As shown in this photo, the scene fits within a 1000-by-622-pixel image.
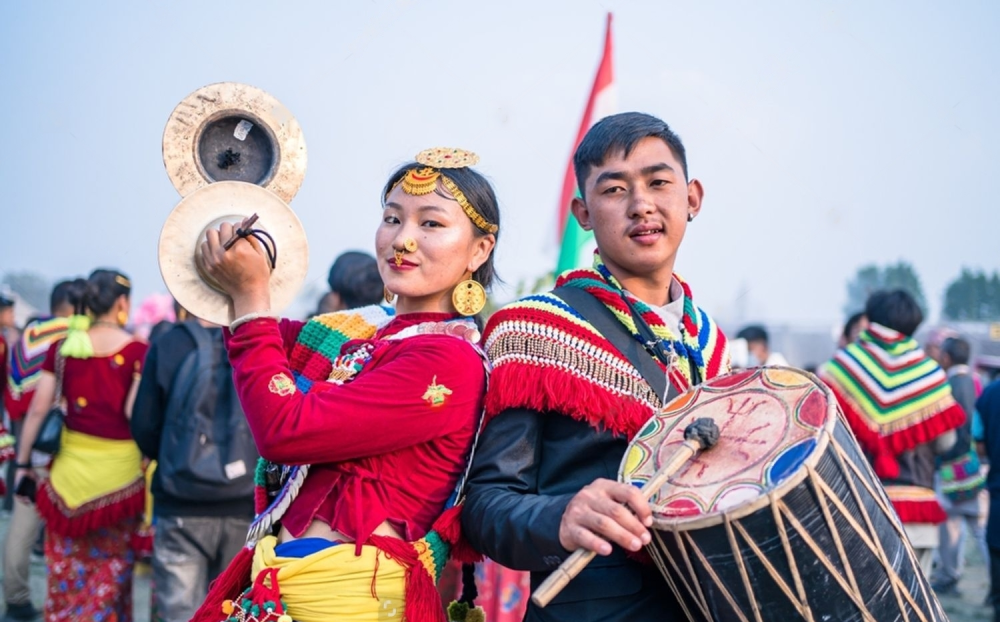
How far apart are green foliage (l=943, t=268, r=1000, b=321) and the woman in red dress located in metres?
20.9

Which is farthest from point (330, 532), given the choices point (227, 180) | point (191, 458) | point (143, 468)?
point (143, 468)

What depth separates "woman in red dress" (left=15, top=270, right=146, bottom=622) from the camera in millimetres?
5113

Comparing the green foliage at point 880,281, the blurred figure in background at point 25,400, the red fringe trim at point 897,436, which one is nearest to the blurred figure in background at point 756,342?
the red fringe trim at point 897,436

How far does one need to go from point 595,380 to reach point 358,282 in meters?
2.88

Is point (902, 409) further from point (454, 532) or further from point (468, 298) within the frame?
point (454, 532)

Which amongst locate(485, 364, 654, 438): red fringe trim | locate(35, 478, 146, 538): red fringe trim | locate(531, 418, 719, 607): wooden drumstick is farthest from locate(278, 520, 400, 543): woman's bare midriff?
locate(35, 478, 146, 538): red fringe trim

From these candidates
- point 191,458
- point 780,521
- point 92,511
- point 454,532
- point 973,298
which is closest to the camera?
point 780,521

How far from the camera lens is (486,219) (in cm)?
246

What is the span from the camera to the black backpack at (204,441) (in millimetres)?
4516

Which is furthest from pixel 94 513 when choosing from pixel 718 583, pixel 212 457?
pixel 718 583

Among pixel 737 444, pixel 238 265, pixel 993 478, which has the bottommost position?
pixel 993 478

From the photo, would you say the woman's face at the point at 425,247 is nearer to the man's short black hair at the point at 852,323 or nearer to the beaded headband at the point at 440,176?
the beaded headband at the point at 440,176

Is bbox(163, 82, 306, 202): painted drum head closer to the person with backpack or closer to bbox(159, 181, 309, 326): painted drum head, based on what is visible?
bbox(159, 181, 309, 326): painted drum head

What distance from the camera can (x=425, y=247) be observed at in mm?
2340
